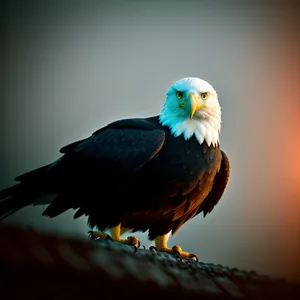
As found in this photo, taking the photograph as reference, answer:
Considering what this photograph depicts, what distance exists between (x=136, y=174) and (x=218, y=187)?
45 centimetres

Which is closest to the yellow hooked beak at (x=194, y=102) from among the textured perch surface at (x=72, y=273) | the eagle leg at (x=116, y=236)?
the eagle leg at (x=116, y=236)

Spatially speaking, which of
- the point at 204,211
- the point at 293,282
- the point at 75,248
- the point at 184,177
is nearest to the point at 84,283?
the point at 75,248

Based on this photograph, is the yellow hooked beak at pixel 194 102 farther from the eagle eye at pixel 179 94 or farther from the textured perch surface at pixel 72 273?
the textured perch surface at pixel 72 273

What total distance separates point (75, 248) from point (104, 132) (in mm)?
1801

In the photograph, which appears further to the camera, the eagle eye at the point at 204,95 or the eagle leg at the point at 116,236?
the eagle eye at the point at 204,95

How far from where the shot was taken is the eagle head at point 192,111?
2.03 m

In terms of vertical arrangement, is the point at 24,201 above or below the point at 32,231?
below

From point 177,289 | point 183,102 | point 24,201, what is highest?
point 177,289

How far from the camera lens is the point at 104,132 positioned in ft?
6.87

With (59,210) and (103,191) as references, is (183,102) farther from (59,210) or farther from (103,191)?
(59,210)

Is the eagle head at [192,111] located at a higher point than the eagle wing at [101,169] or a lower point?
higher

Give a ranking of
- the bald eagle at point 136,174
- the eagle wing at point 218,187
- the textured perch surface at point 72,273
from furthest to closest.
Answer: the eagle wing at point 218,187, the bald eagle at point 136,174, the textured perch surface at point 72,273

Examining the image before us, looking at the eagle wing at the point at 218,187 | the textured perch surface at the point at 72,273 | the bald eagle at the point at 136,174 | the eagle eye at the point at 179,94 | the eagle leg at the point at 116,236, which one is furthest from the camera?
the eagle wing at the point at 218,187

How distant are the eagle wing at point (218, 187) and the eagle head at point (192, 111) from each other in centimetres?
12
